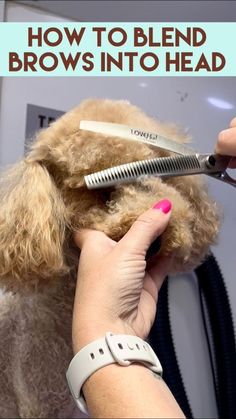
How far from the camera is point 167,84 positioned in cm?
111

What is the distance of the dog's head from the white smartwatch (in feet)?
0.57

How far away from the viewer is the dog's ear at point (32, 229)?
25.4 inches

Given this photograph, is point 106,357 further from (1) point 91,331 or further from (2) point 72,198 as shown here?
(2) point 72,198

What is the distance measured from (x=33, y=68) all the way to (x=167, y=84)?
345 mm

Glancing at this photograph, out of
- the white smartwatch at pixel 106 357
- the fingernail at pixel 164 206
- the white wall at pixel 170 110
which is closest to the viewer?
the white smartwatch at pixel 106 357

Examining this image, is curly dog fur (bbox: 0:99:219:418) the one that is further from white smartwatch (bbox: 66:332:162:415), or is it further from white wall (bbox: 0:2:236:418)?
white wall (bbox: 0:2:236:418)

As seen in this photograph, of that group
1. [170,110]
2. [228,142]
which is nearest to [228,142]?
[228,142]

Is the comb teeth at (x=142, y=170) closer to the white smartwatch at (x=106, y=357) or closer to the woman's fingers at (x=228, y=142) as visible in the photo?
the woman's fingers at (x=228, y=142)

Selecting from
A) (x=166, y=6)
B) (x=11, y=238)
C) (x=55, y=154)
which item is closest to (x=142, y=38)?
(x=166, y=6)

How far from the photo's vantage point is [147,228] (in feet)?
1.86

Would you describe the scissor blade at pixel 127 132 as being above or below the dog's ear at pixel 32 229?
above

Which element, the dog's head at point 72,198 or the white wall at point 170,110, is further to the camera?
the white wall at point 170,110

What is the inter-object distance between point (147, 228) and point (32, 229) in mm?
192

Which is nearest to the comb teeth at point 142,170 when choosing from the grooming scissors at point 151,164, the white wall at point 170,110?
the grooming scissors at point 151,164
